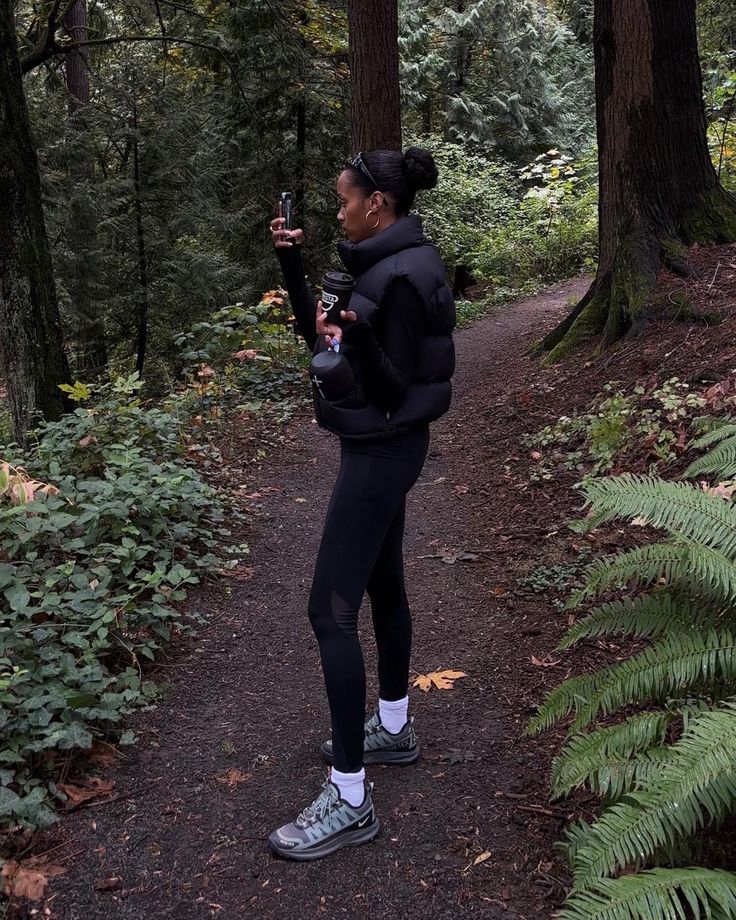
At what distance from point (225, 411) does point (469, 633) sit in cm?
485

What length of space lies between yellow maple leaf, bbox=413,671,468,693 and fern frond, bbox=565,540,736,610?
3.36ft

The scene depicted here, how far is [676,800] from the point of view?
6.31 feet

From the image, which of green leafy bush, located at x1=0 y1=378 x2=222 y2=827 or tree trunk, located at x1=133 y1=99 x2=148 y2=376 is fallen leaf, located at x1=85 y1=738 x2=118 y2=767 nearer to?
green leafy bush, located at x1=0 y1=378 x2=222 y2=827

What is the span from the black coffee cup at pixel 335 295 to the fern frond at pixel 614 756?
1540 mm

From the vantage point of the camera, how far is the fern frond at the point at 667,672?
7.66 ft

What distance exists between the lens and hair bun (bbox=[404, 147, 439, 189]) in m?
2.60

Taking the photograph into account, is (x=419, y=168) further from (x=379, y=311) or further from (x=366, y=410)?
(x=366, y=410)

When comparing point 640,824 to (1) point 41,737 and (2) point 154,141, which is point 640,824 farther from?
(2) point 154,141

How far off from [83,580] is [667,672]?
2.86 metres

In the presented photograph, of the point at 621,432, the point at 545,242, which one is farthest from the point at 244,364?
the point at 545,242

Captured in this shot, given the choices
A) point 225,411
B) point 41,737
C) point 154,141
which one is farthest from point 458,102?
point 41,737

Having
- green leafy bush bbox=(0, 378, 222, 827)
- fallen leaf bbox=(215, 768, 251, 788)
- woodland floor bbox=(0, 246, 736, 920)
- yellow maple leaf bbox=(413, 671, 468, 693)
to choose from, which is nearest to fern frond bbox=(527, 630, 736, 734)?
woodland floor bbox=(0, 246, 736, 920)

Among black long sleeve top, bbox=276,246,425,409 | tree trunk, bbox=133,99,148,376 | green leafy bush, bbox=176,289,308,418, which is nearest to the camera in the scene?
black long sleeve top, bbox=276,246,425,409

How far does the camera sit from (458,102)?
21.5 m
